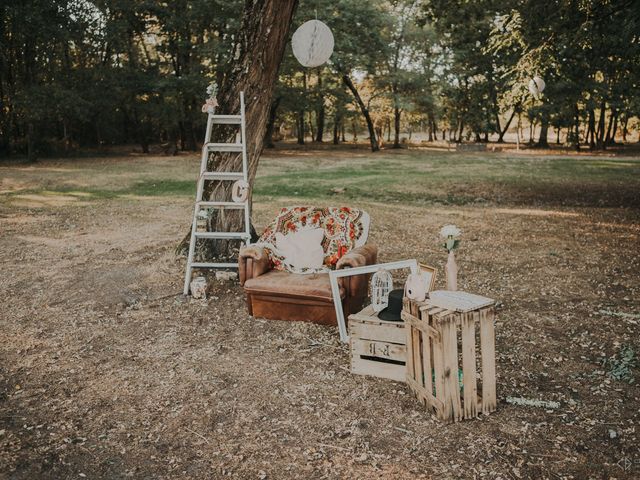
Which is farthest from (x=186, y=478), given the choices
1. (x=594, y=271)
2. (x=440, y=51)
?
(x=440, y=51)

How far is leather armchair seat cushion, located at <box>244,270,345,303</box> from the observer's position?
190 inches

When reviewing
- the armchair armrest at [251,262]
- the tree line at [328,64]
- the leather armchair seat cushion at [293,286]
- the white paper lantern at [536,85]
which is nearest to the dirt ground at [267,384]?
the leather armchair seat cushion at [293,286]

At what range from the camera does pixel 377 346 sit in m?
3.88

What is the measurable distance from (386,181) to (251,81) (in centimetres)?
1106

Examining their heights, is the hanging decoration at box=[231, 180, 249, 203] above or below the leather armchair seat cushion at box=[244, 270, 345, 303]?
above

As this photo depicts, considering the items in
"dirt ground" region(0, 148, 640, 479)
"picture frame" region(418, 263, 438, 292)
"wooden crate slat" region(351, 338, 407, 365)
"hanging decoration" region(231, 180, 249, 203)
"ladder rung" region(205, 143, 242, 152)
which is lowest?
"dirt ground" region(0, 148, 640, 479)

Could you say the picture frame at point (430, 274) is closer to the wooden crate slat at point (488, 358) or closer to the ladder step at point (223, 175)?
the wooden crate slat at point (488, 358)

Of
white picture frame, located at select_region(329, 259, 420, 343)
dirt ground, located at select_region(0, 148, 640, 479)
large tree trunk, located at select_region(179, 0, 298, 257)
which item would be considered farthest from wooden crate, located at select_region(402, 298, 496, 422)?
large tree trunk, located at select_region(179, 0, 298, 257)

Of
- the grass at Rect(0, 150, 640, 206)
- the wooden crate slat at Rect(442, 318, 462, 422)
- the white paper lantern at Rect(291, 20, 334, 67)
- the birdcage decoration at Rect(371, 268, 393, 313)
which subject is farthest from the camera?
the grass at Rect(0, 150, 640, 206)

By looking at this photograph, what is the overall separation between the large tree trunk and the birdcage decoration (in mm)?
2982

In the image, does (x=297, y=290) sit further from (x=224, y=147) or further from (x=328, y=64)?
(x=328, y=64)

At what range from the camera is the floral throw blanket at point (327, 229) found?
216 inches

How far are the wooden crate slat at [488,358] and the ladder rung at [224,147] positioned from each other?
400 centimetres

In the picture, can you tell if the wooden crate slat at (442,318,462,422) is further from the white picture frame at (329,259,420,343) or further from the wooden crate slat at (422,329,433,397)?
the white picture frame at (329,259,420,343)
